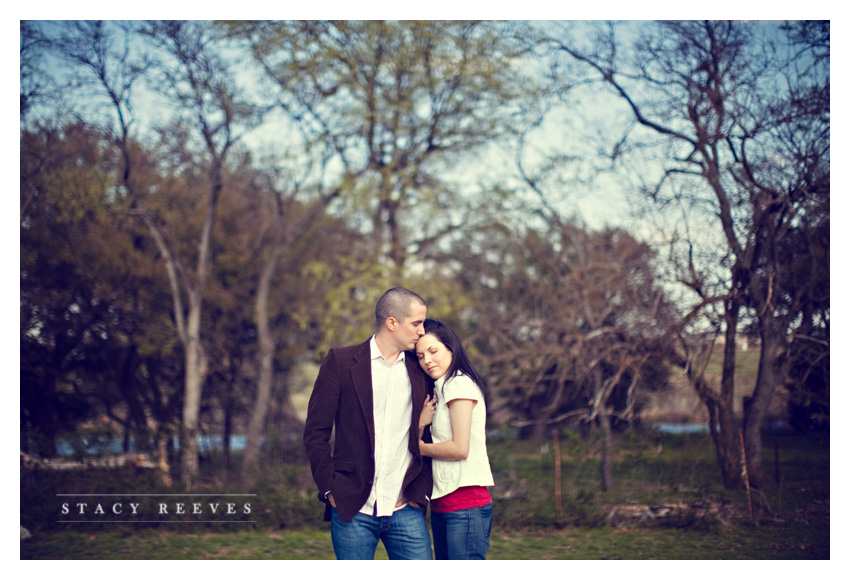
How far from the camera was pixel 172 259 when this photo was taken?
9.36m

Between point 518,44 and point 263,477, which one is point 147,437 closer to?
point 263,477

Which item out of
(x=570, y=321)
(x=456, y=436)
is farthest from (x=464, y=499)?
(x=570, y=321)

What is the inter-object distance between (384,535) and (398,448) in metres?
0.37

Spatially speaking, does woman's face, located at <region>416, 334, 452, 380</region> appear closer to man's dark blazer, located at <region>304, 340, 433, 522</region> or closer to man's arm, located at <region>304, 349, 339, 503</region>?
man's dark blazer, located at <region>304, 340, 433, 522</region>

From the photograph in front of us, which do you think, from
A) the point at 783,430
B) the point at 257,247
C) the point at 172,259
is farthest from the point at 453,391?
the point at 257,247

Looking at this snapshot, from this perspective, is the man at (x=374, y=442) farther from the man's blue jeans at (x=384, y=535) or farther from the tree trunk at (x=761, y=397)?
the tree trunk at (x=761, y=397)

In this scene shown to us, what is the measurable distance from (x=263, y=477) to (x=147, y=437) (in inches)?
54.5

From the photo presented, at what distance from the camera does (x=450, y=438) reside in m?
3.04

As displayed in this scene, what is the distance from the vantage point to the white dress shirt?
9.23 ft

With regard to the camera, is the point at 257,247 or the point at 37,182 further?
the point at 257,247

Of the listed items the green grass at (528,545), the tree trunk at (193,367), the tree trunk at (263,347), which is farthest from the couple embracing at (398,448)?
the tree trunk at (263,347)

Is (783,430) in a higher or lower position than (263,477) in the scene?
higher

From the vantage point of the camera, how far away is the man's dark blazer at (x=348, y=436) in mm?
2768

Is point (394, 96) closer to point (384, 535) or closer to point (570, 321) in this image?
point (570, 321)
